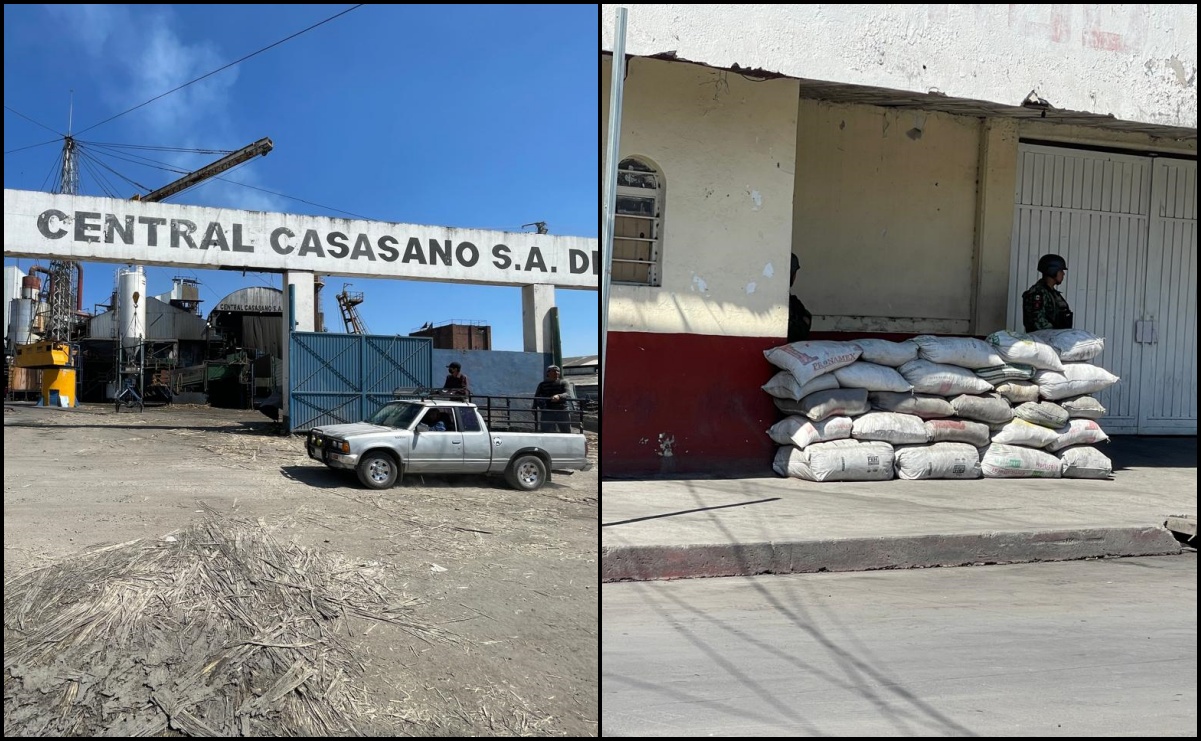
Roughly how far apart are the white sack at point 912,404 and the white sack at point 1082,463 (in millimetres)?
1089

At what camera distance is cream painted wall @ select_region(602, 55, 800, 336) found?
6.64 meters

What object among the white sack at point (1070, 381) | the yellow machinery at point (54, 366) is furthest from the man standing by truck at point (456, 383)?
the white sack at point (1070, 381)

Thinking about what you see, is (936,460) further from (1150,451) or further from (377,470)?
(377,470)

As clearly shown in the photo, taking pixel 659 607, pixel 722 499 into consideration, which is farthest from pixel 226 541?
pixel 722 499

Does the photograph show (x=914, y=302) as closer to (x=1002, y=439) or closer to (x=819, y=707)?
(x=1002, y=439)

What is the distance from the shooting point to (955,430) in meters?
6.82

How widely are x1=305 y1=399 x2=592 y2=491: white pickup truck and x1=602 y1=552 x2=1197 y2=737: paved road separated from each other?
0.98 meters

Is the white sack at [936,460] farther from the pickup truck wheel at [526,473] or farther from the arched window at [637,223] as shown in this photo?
the pickup truck wheel at [526,473]

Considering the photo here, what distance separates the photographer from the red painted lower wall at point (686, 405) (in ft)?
21.8

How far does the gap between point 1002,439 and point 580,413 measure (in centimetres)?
571

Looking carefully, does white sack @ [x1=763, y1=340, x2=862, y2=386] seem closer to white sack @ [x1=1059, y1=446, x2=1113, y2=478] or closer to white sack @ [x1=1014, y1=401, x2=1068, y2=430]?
white sack @ [x1=1014, y1=401, x2=1068, y2=430]

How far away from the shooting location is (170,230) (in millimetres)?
2223

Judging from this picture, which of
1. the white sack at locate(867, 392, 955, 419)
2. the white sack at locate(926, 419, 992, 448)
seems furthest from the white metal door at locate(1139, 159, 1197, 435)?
the white sack at locate(867, 392, 955, 419)

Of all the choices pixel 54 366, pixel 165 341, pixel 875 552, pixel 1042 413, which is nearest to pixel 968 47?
pixel 1042 413
